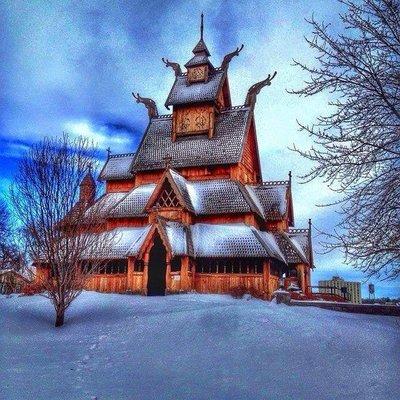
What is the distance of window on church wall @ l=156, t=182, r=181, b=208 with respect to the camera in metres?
26.0

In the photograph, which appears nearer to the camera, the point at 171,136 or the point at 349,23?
the point at 349,23

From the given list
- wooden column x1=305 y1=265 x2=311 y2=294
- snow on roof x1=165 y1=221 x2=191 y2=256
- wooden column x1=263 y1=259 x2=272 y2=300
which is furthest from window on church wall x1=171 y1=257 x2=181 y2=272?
→ wooden column x1=305 y1=265 x2=311 y2=294

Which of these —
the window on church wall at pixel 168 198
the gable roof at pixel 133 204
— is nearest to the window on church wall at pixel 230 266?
the window on church wall at pixel 168 198

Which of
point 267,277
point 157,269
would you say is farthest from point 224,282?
point 157,269

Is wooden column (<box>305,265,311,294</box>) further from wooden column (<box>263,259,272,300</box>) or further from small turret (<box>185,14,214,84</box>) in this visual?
small turret (<box>185,14,214,84</box>)

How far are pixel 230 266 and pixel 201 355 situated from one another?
13651mm

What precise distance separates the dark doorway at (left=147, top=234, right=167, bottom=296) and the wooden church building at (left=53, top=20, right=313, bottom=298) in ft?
0.19

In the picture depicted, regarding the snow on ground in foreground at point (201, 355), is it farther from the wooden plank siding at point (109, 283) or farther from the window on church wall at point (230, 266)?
the wooden plank siding at point (109, 283)

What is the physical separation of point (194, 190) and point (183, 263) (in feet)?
19.9

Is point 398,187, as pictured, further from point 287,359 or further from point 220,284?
point 220,284

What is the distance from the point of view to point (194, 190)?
27.9m

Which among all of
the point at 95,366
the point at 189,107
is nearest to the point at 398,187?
the point at 95,366

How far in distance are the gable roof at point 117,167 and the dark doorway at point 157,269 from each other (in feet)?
31.2

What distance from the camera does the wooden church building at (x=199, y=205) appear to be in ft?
78.2
